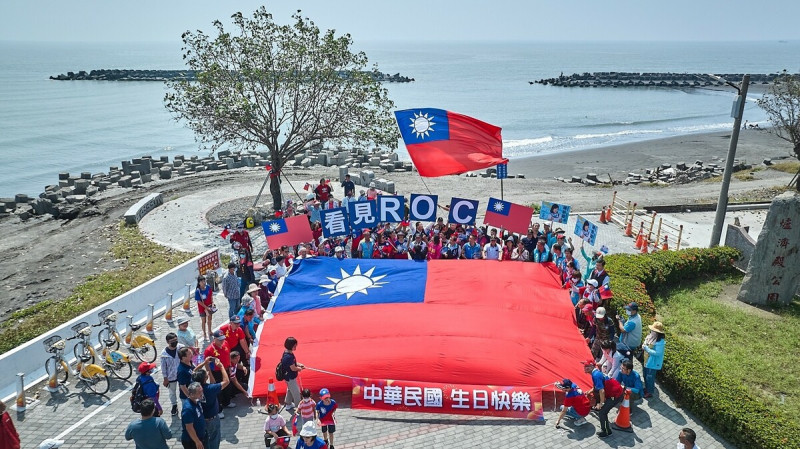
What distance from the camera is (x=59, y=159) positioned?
59000 millimetres

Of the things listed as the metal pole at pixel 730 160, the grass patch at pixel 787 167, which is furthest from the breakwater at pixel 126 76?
the metal pole at pixel 730 160

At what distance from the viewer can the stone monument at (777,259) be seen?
15.7 meters

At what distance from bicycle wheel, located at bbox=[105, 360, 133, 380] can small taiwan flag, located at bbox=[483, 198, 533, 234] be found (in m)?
11.3

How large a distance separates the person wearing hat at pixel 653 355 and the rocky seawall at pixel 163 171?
72.5ft

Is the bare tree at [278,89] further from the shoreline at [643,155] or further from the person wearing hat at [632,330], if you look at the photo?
the shoreline at [643,155]

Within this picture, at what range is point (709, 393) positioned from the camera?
36.9 ft

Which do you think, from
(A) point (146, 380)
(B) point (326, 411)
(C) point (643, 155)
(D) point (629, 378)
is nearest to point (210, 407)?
(A) point (146, 380)

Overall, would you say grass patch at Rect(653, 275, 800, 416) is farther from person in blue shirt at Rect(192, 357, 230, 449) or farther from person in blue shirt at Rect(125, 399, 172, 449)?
person in blue shirt at Rect(125, 399, 172, 449)

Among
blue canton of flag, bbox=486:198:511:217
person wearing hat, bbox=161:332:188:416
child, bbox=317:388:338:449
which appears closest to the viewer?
child, bbox=317:388:338:449

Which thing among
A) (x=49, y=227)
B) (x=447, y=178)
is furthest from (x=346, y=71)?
(x=49, y=227)

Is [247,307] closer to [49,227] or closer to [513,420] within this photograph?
[513,420]

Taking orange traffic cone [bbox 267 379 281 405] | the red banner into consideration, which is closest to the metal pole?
the red banner

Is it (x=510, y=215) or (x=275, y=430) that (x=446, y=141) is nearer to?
(x=510, y=215)

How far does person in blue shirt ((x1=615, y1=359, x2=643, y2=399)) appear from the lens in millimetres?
10920
